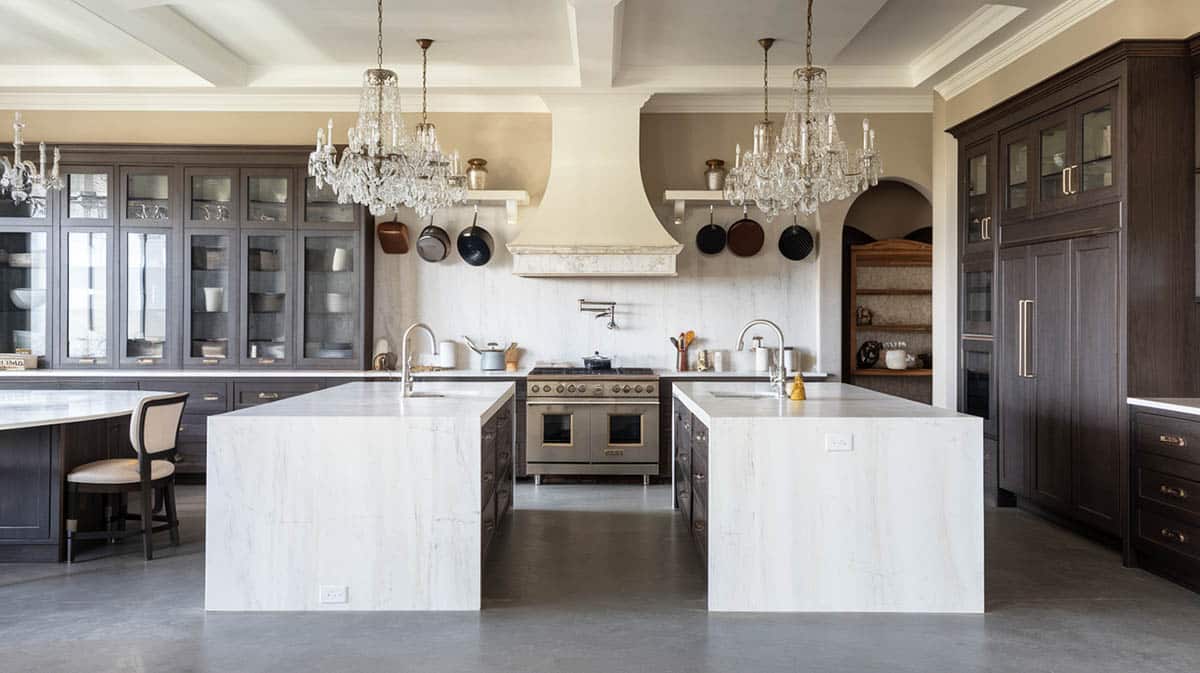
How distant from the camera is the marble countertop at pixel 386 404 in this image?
3488 mm

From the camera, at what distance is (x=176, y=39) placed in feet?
17.8

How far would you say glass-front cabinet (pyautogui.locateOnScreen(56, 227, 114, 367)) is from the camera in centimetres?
646

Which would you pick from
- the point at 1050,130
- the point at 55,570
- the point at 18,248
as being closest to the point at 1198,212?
the point at 1050,130

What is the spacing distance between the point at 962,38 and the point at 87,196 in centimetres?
659

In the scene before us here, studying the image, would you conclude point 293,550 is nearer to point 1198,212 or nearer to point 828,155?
point 828,155

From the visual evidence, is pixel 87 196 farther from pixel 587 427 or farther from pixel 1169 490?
pixel 1169 490

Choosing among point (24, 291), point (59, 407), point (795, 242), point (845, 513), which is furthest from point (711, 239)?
point (24, 291)

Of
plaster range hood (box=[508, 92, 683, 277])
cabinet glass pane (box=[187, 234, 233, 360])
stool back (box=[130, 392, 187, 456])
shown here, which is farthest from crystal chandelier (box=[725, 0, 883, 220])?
cabinet glass pane (box=[187, 234, 233, 360])

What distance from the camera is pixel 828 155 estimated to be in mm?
4098

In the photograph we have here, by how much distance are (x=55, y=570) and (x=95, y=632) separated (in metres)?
1.11

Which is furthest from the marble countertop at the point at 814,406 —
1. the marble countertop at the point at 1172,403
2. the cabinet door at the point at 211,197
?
the cabinet door at the point at 211,197

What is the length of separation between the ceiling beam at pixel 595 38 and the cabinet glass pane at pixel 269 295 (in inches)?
109

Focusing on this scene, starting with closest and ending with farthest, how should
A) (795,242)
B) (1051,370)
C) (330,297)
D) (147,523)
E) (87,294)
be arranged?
1. (147,523)
2. (1051,370)
3. (87,294)
4. (330,297)
5. (795,242)

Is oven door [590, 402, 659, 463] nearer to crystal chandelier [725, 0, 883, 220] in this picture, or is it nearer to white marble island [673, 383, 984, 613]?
crystal chandelier [725, 0, 883, 220]
